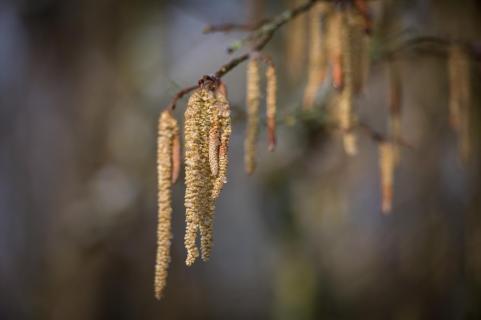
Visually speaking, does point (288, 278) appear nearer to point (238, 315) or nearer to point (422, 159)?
point (422, 159)

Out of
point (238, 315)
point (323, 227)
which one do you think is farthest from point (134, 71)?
point (238, 315)

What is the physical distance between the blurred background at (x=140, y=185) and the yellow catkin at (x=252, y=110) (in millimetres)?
1630

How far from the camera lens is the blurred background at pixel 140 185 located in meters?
2.38

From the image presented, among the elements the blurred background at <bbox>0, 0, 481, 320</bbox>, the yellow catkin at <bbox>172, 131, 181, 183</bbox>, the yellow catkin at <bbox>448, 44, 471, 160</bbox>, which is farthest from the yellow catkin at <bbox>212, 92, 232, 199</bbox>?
the blurred background at <bbox>0, 0, 481, 320</bbox>

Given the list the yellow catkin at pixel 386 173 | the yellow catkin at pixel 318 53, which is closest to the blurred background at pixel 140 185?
the yellow catkin at pixel 386 173

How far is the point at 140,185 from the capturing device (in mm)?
2678

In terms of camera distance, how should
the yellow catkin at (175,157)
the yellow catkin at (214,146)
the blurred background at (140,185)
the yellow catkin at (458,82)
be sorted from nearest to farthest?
1. the yellow catkin at (214,146)
2. the yellow catkin at (175,157)
3. the yellow catkin at (458,82)
4. the blurred background at (140,185)

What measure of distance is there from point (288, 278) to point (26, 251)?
1428mm

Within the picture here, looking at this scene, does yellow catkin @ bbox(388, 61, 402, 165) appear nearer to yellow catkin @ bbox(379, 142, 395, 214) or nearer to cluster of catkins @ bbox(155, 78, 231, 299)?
yellow catkin @ bbox(379, 142, 395, 214)

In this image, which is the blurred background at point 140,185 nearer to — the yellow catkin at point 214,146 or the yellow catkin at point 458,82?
the yellow catkin at point 458,82

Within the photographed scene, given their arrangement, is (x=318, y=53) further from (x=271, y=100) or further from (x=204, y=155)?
(x=204, y=155)

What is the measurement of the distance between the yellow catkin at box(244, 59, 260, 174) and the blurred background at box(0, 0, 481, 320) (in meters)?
1.63

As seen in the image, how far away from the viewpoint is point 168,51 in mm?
3145

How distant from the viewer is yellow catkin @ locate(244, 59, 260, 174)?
64cm
